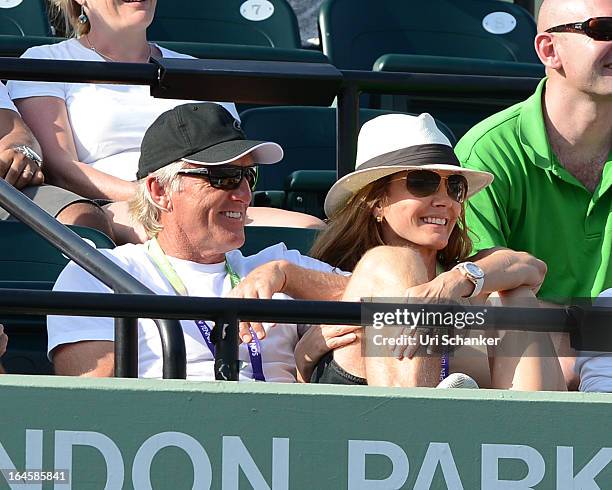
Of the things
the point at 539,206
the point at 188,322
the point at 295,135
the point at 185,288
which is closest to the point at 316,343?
the point at 188,322

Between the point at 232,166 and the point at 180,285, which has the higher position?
the point at 232,166

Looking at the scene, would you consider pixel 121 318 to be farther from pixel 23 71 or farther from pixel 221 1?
pixel 221 1

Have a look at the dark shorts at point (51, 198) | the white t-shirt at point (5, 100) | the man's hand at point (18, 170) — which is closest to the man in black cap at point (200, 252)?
the dark shorts at point (51, 198)

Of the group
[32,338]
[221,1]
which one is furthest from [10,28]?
[32,338]

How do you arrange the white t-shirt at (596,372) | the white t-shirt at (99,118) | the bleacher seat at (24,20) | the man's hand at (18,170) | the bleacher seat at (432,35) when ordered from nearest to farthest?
the white t-shirt at (596,372) → the man's hand at (18,170) → the white t-shirt at (99,118) → the bleacher seat at (24,20) → the bleacher seat at (432,35)

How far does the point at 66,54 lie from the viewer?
4.61 meters

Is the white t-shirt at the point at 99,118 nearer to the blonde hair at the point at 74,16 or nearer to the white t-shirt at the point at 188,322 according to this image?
the blonde hair at the point at 74,16

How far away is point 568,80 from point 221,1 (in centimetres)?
216

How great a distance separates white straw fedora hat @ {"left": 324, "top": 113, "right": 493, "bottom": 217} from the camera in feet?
11.5

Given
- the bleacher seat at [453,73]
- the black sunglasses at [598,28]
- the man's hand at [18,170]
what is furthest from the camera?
the bleacher seat at [453,73]

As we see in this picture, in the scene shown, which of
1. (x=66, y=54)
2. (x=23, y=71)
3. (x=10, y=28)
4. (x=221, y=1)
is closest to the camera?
(x=23, y=71)

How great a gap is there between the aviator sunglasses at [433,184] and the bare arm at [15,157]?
1194mm

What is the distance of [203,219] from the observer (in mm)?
3584

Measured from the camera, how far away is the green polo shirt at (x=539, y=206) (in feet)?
12.3
